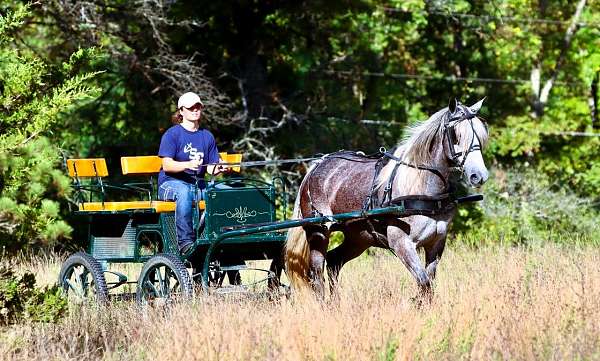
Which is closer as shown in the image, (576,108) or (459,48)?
(459,48)

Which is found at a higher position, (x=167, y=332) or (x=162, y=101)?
(x=162, y=101)

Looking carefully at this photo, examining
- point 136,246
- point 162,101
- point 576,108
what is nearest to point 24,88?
point 136,246

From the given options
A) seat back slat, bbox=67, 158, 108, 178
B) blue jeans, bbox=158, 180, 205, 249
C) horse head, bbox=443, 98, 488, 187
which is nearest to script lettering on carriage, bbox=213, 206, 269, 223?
blue jeans, bbox=158, 180, 205, 249

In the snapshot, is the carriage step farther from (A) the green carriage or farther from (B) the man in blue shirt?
(B) the man in blue shirt

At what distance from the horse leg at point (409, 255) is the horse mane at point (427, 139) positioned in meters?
0.43

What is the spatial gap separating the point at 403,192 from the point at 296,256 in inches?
53.5

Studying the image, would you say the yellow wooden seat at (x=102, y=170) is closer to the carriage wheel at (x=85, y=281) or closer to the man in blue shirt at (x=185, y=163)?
the man in blue shirt at (x=185, y=163)

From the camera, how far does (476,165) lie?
809 cm

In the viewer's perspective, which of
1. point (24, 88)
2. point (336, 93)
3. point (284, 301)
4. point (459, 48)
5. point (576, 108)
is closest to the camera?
point (24, 88)

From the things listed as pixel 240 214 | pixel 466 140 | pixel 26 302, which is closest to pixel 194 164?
pixel 240 214

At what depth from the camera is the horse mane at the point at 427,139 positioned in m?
8.25

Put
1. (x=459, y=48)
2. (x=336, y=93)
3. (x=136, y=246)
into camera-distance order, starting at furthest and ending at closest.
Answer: (x=459, y=48)
(x=336, y=93)
(x=136, y=246)

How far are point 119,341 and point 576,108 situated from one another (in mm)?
23007

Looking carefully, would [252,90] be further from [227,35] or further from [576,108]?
[576,108]
